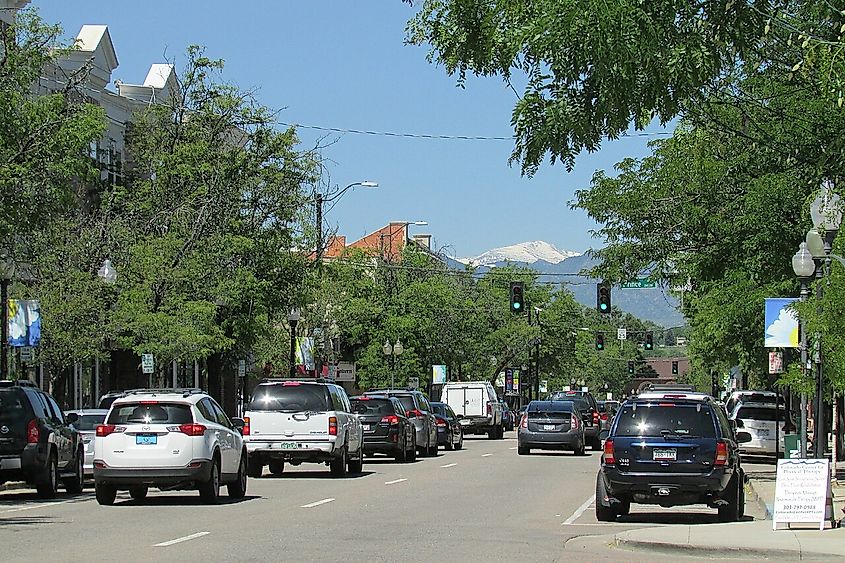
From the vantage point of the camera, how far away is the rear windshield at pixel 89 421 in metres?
31.2

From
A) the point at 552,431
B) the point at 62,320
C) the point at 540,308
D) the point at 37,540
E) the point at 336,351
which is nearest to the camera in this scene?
the point at 37,540

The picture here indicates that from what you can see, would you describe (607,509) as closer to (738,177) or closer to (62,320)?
(738,177)

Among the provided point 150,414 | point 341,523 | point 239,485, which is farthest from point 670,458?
point 150,414

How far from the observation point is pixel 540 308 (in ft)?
367

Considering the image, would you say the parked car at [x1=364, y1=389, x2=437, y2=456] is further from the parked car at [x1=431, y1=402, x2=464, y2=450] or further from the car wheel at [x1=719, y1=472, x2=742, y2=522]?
the car wheel at [x1=719, y1=472, x2=742, y2=522]

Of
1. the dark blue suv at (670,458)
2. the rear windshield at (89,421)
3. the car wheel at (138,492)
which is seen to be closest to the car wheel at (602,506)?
the dark blue suv at (670,458)

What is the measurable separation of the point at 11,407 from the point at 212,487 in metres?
4.36

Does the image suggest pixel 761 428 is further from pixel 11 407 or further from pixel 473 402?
pixel 11 407

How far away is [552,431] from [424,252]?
46.5 meters

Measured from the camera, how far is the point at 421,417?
1695 inches

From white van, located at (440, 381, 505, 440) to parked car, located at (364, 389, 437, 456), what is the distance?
55.8 feet

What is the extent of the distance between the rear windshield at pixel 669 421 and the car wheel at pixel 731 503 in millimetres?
780

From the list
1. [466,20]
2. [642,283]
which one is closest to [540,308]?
[642,283]

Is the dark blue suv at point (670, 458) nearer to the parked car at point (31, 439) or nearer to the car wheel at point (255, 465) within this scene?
the parked car at point (31, 439)
